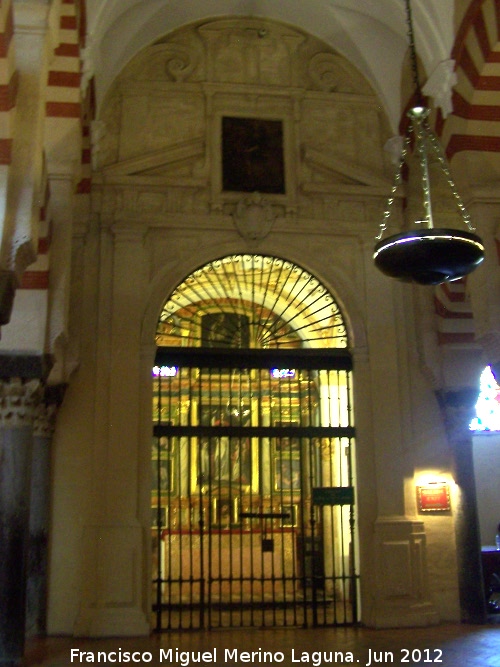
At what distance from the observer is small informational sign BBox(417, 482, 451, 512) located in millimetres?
7465

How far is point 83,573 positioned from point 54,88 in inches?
169

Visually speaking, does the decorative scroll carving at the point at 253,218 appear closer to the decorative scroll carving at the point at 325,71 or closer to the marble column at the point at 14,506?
the decorative scroll carving at the point at 325,71

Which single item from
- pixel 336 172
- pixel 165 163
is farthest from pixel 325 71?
pixel 165 163

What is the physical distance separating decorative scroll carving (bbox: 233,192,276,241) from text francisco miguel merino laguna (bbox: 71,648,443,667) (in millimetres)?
4053

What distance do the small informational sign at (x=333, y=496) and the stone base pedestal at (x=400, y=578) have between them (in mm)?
401

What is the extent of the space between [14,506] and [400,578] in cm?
376

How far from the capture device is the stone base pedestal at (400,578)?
7.02 meters

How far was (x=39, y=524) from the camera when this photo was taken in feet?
22.2

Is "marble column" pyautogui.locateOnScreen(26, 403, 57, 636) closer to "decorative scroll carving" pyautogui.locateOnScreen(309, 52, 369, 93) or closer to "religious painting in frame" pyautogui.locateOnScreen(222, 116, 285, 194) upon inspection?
"religious painting in frame" pyautogui.locateOnScreen(222, 116, 285, 194)

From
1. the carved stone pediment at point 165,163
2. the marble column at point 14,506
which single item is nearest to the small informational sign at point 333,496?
the marble column at point 14,506

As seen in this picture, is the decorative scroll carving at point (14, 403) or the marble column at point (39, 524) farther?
the marble column at point (39, 524)

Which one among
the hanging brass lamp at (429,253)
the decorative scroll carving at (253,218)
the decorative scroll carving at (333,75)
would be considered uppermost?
the decorative scroll carving at (333,75)

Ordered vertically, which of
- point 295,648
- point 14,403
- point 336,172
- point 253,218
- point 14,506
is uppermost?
point 336,172

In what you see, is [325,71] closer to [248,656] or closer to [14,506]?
[14,506]
